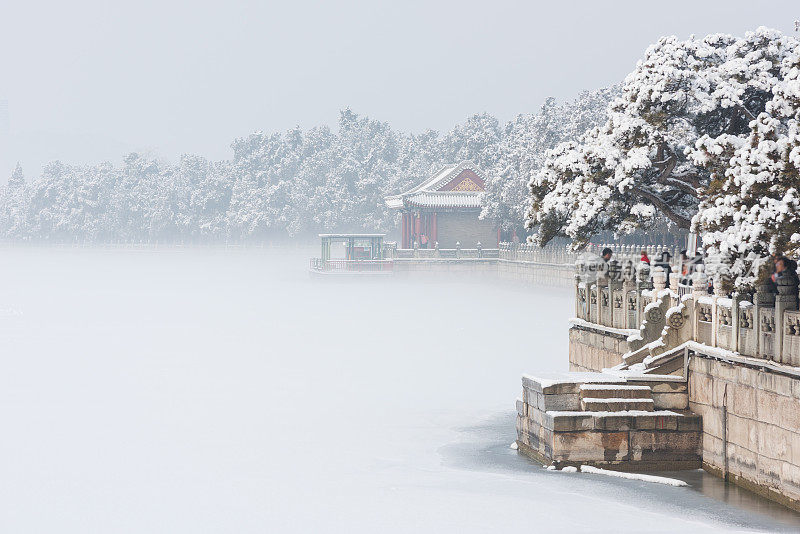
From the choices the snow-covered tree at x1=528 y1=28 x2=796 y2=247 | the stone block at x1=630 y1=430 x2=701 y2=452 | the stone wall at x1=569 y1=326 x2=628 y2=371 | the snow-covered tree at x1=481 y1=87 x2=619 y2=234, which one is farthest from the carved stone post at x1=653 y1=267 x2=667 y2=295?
the snow-covered tree at x1=481 y1=87 x2=619 y2=234

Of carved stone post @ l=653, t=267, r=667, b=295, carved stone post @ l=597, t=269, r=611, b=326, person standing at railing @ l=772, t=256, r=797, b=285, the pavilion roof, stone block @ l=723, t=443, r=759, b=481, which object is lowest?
stone block @ l=723, t=443, r=759, b=481

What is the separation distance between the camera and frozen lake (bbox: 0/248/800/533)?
18609 millimetres

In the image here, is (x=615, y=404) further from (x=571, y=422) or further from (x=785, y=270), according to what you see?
(x=785, y=270)

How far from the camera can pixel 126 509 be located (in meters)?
20.3

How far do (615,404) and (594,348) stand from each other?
6.30 meters

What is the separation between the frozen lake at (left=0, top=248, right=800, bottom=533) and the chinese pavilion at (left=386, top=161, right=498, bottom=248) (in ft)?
66.9

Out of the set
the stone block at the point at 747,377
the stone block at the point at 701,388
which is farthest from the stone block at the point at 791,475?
the stone block at the point at 701,388

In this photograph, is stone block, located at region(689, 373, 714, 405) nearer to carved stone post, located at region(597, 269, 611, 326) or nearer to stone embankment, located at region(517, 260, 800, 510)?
stone embankment, located at region(517, 260, 800, 510)

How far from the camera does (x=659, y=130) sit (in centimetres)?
2777

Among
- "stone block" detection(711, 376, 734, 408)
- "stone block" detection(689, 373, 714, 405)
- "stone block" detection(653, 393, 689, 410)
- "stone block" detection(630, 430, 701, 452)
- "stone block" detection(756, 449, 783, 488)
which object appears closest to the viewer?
"stone block" detection(756, 449, 783, 488)

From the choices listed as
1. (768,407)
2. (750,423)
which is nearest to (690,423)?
(750,423)

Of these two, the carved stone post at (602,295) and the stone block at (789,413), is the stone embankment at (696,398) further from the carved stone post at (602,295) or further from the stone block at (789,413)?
the carved stone post at (602,295)

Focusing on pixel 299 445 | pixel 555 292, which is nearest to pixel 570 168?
pixel 299 445

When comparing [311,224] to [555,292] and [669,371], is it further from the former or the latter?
[669,371]
